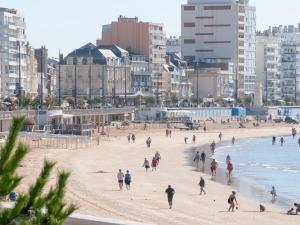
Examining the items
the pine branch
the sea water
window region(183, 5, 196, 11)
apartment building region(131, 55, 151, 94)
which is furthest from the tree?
window region(183, 5, 196, 11)

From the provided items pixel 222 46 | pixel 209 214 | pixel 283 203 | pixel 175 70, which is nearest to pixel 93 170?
pixel 283 203

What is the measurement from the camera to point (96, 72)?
4301 inches

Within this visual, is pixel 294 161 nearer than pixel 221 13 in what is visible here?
Yes

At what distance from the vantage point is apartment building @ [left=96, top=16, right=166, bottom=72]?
11644cm

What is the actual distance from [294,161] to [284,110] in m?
68.5

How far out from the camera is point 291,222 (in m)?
25.0

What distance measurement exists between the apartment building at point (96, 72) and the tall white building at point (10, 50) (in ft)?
41.0

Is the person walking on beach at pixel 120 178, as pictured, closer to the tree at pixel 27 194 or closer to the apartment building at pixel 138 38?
the tree at pixel 27 194

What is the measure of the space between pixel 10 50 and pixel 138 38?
90.6 ft

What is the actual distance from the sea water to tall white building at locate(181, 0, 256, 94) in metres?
55.3

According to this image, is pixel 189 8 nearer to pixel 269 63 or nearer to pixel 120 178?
pixel 269 63

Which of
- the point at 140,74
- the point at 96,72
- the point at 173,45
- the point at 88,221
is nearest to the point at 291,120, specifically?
the point at 140,74

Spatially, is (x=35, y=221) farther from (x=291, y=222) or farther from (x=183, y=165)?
(x=183, y=165)

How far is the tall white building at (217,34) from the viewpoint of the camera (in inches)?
5349
